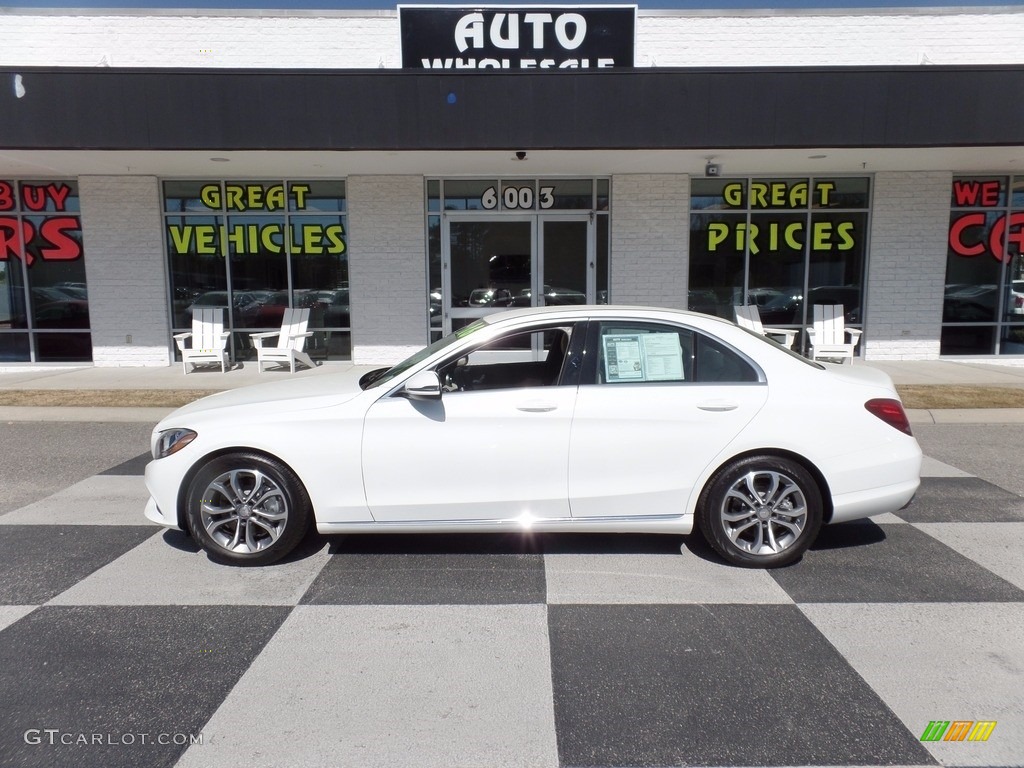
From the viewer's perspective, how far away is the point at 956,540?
15.9 ft

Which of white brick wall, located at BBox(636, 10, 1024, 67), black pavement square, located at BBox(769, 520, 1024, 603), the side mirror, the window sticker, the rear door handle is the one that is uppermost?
white brick wall, located at BBox(636, 10, 1024, 67)

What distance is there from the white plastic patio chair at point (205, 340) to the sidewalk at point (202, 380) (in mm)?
255

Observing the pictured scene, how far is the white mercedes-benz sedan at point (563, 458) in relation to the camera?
4.25 m

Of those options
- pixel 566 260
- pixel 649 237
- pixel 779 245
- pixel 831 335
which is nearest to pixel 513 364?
pixel 566 260

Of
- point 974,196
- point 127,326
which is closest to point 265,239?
point 127,326

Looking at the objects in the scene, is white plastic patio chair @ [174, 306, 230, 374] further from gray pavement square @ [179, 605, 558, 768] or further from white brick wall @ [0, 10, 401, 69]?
gray pavement square @ [179, 605, 558, 768]

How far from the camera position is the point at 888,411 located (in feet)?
14.4

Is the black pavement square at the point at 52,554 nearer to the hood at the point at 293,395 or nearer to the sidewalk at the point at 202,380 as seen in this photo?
the hood at the point at 293,395

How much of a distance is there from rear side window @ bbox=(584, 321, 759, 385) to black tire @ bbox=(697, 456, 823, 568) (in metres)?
0.57

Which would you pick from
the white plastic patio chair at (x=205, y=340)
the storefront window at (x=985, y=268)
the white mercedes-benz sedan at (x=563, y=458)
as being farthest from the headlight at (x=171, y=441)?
the storefront window at (x=985, y=268)

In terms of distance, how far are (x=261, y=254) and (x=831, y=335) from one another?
Result: 1036 centimetres

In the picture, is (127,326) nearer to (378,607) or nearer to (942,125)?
(378,607)

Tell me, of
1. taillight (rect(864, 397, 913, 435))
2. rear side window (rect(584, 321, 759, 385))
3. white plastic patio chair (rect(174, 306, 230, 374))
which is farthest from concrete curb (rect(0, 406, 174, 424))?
taillight (rect(864, 397, 913, 435))

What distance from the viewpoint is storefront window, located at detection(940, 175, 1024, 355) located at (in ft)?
42.5
